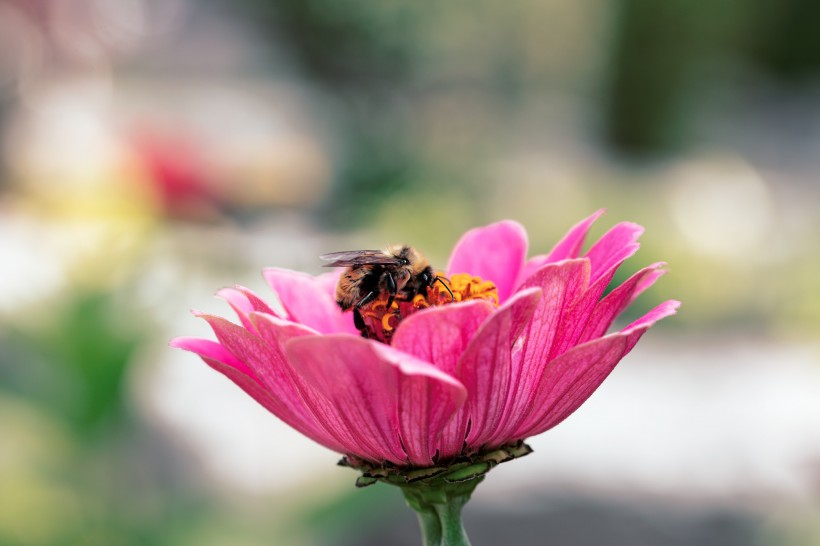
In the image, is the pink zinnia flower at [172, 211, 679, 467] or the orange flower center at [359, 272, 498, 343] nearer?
the pink zinnia flower at [172, 211, 679, 467]

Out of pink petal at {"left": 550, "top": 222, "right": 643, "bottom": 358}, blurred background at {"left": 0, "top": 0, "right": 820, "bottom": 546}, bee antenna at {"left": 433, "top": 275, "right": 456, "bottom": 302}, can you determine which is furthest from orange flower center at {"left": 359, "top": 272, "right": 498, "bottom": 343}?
blurred background at {"left": 0, "top": 0, "right": 820, "bottom": 546}

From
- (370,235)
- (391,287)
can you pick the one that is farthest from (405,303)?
(370,235)

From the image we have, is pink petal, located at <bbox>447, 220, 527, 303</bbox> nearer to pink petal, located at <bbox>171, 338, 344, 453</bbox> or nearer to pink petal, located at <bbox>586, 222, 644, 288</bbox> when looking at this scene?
pink petal, located at <bbox>586, 222, 644, 288</bbox>

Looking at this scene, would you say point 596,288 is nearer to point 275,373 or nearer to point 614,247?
point 614,247

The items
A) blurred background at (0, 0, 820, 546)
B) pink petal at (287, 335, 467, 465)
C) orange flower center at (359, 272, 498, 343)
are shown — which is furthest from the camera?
blurred background at (0, 0, 820, 546)

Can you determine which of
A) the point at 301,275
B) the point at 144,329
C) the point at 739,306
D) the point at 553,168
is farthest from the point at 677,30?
the point at 301,275

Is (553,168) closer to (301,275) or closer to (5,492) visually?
(5,492)

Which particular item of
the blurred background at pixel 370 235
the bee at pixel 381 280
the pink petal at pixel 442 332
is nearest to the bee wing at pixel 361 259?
the bee at pixel 381 280
